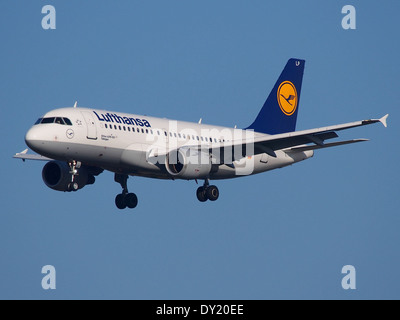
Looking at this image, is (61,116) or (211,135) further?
(211,135)

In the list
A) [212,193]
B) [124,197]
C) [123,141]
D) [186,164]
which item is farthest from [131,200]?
[123,141]

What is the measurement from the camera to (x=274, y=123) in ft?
231

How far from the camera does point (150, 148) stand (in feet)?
198

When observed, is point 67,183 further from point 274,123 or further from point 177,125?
point 274,123

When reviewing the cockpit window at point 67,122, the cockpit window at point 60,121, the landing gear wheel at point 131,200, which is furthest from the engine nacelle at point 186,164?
the cockpit window at point 60,121

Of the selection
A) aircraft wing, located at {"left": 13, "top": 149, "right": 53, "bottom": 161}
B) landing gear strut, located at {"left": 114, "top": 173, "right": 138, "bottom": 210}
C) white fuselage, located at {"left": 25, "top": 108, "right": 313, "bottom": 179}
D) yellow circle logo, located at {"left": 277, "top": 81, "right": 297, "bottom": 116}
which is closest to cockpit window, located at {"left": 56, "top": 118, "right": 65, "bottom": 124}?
white fuselage, located at {"left": 25, "top": 108, "right": 313, "bottom": 179}

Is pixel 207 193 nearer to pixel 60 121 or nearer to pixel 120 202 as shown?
pixel 120 202

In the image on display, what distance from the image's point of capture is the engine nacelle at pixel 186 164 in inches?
2365

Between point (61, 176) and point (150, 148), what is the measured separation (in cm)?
670

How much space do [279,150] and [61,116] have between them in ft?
54.6

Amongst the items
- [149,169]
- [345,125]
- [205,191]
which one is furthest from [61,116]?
[345,125]
